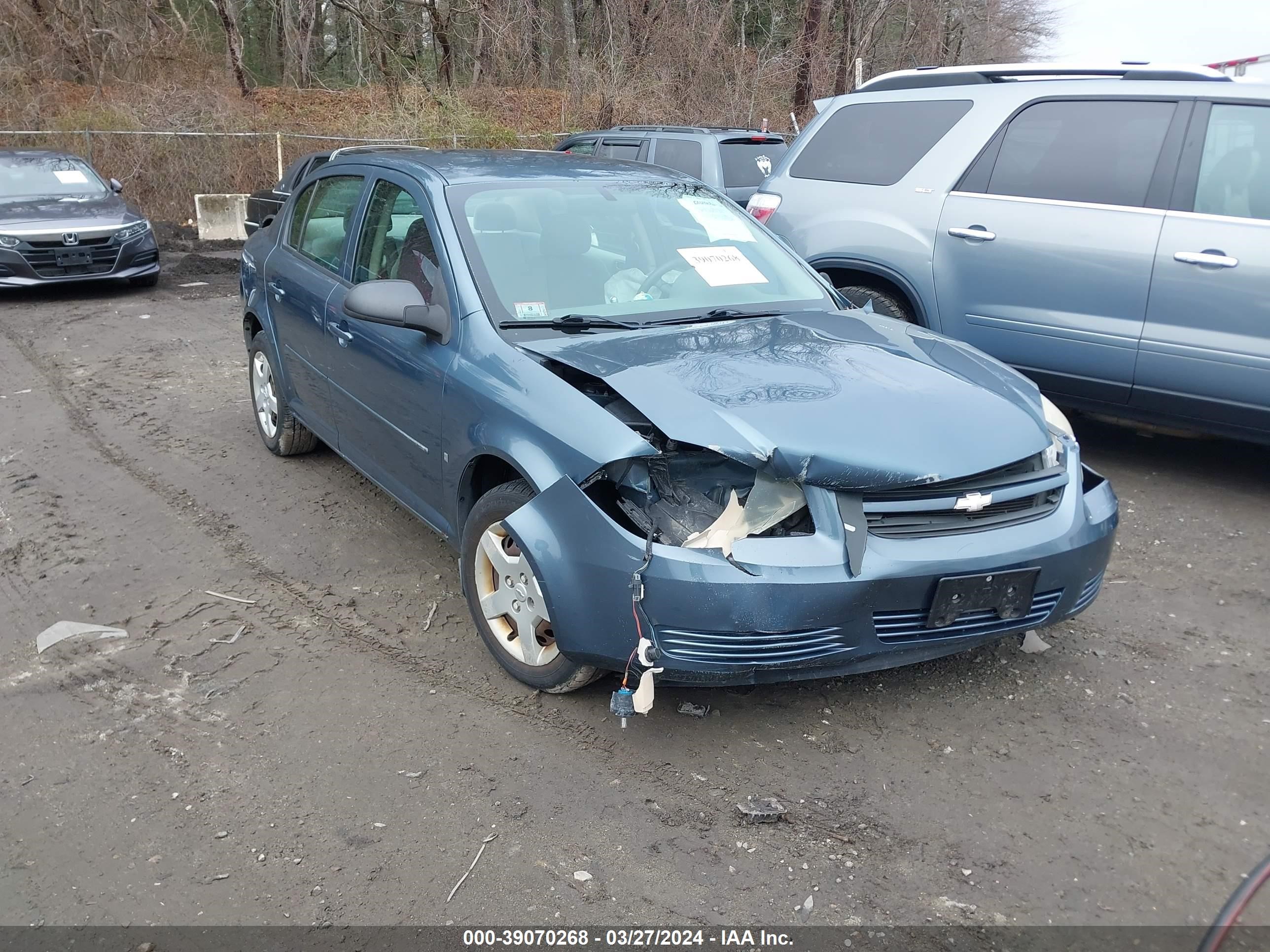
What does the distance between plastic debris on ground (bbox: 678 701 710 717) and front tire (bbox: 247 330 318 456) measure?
118 inches

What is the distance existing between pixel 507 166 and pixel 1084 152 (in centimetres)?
327

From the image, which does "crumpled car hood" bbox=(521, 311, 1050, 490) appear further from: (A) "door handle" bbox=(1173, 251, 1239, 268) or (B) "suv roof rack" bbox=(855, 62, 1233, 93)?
(B) "suv roof rack" bbox=(855, 62, 1233, 93)

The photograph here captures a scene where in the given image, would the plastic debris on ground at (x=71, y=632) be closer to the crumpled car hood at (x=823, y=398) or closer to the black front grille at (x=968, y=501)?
the crumpled car hood at (x=823, y=398)

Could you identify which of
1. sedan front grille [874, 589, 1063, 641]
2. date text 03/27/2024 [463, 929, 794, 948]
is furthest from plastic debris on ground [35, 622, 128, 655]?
sedan front grille [874, 589, 1063, 641]

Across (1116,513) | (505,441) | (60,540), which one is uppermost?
(505,441)

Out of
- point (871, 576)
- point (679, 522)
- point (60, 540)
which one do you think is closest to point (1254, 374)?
point (871, 576)

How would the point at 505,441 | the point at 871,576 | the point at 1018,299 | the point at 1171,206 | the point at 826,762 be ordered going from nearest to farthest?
the point at 871,576, the point at 826,762, the point at 505,441, the point at 1171,206, the point at 1018,299

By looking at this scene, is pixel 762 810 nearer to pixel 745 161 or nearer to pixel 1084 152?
pixel 1084 152

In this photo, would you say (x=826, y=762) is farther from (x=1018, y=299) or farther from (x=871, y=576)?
(x=1018, y=299)

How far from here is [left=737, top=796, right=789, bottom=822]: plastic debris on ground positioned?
9.66 ft

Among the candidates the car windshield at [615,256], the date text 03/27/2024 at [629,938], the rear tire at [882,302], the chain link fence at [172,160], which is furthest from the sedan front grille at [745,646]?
the chain link fence at [172,160]

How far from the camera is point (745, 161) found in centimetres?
1127

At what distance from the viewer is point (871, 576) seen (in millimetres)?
2994

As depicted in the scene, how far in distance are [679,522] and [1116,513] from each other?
5.13ft
